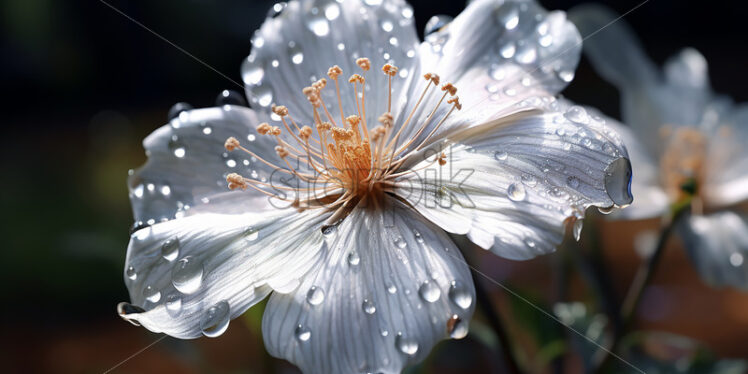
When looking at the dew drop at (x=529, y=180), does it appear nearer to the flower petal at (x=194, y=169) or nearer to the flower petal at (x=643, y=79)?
the flower petal at (x=194, y=169)

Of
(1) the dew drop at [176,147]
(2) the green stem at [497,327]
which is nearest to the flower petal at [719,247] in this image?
(2) the green stem at [497,327]

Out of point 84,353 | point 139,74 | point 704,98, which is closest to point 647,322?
point 704,98

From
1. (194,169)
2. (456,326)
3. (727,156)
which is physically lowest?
(727,156)

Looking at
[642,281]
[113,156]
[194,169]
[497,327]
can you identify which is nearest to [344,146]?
[194,169]

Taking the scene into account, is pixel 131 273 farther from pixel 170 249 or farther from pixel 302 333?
pixel 302 333

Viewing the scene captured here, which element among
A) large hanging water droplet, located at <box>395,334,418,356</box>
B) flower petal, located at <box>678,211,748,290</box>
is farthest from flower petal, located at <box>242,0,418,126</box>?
flower petal, located at <box>678,211,748,290</box>

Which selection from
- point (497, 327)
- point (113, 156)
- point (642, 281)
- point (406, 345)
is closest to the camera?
point (406, 345)
